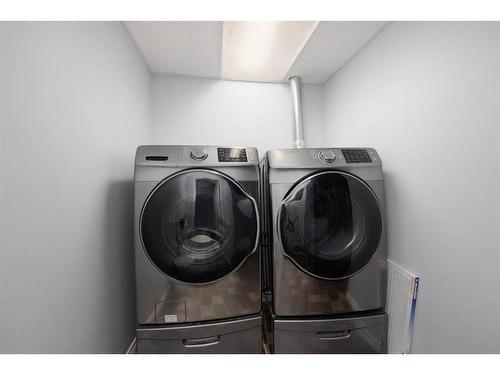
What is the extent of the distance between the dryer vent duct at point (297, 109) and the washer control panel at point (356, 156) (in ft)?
2.32

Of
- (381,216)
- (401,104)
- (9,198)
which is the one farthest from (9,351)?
(401,104)

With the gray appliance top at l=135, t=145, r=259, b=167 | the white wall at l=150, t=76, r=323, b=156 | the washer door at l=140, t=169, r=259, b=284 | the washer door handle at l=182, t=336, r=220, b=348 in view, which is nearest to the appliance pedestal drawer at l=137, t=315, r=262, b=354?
the washer door handle at l=182, t=336, r=220, b=348

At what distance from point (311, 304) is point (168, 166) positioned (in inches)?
39.0

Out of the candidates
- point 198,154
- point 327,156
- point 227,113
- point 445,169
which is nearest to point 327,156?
point 327,156

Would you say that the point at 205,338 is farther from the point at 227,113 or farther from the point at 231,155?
the point at 227,113

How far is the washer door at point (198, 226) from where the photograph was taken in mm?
1070

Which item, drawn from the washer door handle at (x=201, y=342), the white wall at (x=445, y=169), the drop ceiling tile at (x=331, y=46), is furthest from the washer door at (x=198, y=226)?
the drop ceiling tile at (x=331, y=46)

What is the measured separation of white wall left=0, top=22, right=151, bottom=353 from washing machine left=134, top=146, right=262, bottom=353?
161 millimetres

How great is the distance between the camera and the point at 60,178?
2.49 ft

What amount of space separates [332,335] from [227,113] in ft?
5.53

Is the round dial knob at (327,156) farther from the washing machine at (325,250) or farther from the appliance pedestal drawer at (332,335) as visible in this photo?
the appliance pedestal drawer at (332,335)

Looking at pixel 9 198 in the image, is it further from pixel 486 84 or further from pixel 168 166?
pixel 486 84

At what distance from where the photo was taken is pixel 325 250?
45.6 inches

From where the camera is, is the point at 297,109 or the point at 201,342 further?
the point at 297,109
